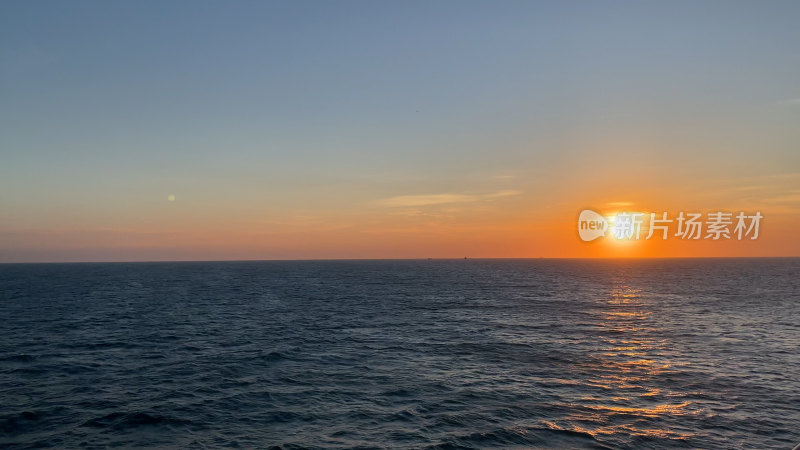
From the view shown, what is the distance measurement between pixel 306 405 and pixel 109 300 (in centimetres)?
9399

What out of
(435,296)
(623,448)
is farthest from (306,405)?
(435,296)

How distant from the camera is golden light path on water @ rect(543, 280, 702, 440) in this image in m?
27.6

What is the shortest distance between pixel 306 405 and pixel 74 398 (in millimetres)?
16861

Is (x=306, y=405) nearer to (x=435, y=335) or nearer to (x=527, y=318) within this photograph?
(x=435, y=335)

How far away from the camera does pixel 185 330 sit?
62.1 m

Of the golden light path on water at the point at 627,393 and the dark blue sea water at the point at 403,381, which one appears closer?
the dark blue sea water at the point at 403,381

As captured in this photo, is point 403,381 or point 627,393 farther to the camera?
point 403,381

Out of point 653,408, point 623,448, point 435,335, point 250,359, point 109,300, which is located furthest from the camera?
point 109,300

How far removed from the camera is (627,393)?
112 ft

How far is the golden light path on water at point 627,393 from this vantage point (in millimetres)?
27558

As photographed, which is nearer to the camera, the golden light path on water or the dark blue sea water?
the dark blue sea water

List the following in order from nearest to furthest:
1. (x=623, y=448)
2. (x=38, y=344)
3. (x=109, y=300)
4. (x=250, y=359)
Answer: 1. (x=623, y=448)
2. (x=250, y=359)
3. (x=38, y=344)
4. (x=109, y=300)

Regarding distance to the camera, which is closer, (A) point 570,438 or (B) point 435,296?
(A) point 570,438

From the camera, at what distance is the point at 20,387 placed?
116 ft
